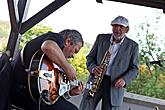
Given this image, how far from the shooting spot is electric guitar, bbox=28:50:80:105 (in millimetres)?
2238

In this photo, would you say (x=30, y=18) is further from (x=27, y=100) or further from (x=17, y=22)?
(x=27, y=100)

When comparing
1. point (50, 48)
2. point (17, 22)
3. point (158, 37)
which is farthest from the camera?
point (158, 37)

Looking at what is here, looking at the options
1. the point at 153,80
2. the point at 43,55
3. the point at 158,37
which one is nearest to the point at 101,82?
the point at 43,55

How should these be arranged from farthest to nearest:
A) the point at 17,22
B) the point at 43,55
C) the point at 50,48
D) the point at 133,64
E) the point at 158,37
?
the point at 158,37 < the point at 17,22 < the point at 133,64 < the point at 43,55 < the point at 50,48

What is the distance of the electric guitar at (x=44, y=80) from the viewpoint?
2.24 m

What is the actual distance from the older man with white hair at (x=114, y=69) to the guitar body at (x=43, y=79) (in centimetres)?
72

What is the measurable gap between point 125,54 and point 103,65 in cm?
21

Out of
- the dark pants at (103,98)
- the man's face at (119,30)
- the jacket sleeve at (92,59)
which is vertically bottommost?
the dark pants at (103,98)

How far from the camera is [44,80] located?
90.8 inches

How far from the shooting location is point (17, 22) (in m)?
4.40

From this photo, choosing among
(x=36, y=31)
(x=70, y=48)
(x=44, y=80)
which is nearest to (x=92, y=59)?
(x=70, y=48)

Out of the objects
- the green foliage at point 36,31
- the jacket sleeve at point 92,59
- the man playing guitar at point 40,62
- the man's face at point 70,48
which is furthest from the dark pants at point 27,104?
the green foliage at point 36,31

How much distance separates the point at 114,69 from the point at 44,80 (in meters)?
0.92

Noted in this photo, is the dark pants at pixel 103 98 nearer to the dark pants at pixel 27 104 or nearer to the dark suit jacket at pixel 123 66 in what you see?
the dark suit jacket at pixel 123 66
